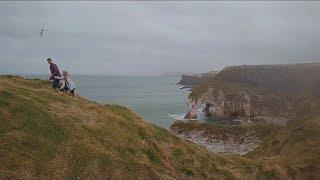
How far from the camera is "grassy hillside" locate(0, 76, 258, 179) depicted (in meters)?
20.2

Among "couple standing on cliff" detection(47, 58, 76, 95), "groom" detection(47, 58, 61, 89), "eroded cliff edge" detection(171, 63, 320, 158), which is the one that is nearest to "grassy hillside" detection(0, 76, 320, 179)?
"couple standing on cliff" detection(47, 58, 76, 95)

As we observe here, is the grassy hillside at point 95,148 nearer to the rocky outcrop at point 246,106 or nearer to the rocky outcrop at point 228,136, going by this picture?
the rocky outcrop at point 228,136

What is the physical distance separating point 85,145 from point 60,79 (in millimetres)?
9516

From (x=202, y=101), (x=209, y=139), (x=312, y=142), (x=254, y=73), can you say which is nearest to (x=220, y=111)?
(x=202, y=101)

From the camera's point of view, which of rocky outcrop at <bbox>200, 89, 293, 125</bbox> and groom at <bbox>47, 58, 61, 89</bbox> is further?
rocky outcrop at <bbox>200, 89, 293, 125</bbox>

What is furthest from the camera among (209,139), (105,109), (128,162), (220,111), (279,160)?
(220,111)

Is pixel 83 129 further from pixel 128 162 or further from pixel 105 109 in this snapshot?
pixel 105 109

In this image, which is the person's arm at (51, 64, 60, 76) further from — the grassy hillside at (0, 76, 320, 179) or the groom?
the grassy hillside at (0, 76, 320, 179)

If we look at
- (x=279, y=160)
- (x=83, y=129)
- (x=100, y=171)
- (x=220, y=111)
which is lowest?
(x=220, y=111)

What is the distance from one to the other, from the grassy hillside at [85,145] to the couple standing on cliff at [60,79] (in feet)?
4.54

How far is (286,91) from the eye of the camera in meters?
139

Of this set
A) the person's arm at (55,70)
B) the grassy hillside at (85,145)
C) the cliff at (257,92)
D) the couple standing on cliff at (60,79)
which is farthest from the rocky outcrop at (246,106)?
the person's arm at (55,70)

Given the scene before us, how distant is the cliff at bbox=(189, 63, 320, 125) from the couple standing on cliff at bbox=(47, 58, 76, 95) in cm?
10003

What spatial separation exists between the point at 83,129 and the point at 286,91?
408 feet
